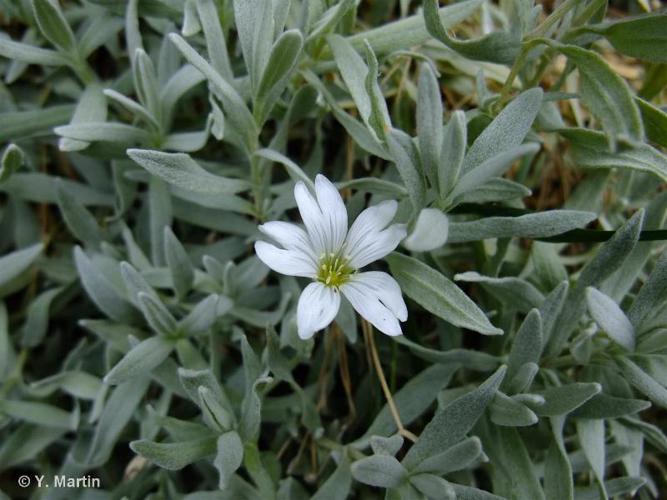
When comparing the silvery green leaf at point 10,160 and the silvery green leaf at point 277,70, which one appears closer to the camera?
the silvery green leaf at point 277,70

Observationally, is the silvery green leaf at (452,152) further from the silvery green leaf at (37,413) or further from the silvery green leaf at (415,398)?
the silvery green leaf at (37,413)

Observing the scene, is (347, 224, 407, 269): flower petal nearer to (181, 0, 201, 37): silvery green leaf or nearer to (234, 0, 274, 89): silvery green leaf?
(234, 0, 274, 89): silvery green leaf

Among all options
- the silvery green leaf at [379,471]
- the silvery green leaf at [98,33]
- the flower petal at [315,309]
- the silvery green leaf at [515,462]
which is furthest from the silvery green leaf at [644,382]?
the silvery green leaf at [98,33]

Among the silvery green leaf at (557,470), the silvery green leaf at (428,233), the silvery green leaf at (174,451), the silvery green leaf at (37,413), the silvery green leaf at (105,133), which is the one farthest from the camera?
the silvery green leaf at (37,413)

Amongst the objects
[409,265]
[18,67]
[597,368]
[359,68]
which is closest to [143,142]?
[18,67]

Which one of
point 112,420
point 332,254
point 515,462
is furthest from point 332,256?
point 112,420

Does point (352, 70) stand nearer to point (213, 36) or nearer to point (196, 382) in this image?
point (213, 36)

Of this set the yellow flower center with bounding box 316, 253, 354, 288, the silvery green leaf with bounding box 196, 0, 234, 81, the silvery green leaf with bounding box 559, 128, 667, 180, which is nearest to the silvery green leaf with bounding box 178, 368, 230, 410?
the yellow flower center with bounding box 316, 253, 354, 288
